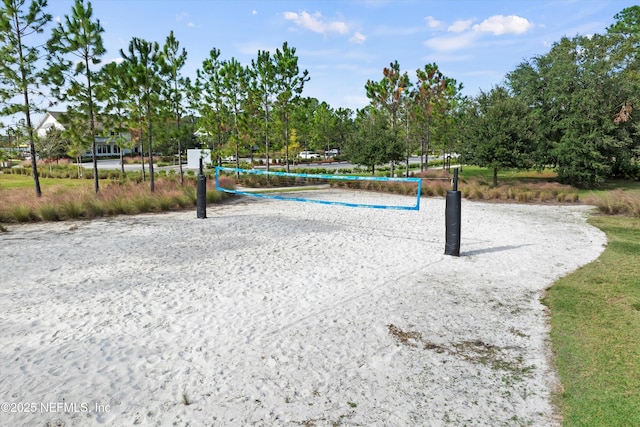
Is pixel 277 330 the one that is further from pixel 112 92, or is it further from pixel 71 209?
pixel 112 92

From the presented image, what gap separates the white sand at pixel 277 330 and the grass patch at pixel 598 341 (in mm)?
222

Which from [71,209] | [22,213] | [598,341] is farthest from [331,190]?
[598,341]

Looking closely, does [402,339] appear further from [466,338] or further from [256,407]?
[256,407]

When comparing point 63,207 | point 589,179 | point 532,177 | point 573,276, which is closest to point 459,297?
point 573,276

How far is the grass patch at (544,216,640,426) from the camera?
3723mm

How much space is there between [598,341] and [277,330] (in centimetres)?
397

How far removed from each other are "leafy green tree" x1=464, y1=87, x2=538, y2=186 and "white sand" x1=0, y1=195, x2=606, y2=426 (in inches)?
488

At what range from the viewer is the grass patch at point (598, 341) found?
372 cm

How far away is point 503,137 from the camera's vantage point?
861 inches

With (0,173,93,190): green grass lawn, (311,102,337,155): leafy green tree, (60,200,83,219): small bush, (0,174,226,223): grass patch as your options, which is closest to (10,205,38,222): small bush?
(0,174,226,223): grass patch

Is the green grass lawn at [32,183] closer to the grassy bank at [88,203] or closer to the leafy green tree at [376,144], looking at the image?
the grassy bank at [88,203]

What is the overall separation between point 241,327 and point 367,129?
80.5 ft

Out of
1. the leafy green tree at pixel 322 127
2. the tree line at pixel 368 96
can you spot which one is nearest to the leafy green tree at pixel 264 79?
the tree line at pixel 368 96

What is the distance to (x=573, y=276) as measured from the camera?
767cm
